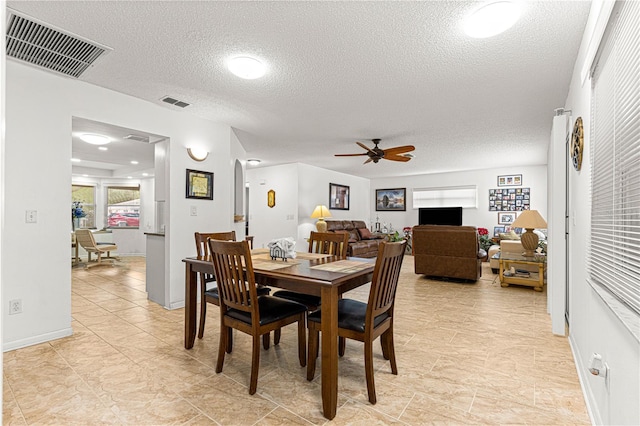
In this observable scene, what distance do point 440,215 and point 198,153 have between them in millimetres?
6811

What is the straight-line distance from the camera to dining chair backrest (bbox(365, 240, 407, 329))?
1911 millimetres

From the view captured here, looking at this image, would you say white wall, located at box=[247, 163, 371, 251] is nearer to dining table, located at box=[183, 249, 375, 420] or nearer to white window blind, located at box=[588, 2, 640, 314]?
dining table, located at box=[183, 249, 375, 420]

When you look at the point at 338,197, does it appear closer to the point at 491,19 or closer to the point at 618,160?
the point at 491,19

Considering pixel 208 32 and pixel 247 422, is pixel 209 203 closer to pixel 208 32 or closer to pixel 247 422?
pixel 208 32

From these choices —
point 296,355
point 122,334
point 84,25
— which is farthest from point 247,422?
point 84,25

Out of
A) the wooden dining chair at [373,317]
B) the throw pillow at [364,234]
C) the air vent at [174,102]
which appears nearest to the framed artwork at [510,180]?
the throw pillow at [364,234]

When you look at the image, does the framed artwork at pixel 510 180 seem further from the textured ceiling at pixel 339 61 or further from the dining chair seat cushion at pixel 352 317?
the dining chair seat cushion at pixel 352 317

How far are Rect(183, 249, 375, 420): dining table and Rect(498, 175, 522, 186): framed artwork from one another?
6.96 meters

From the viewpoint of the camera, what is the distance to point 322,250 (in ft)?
10.6

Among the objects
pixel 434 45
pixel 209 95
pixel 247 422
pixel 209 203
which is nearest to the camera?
pixel 247 422

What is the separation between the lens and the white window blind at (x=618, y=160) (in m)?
1.21

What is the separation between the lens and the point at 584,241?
2090 mm

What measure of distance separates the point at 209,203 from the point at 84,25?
2.33 m

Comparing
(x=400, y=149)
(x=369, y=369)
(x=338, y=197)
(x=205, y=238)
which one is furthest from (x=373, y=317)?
(x=338, y=197)
